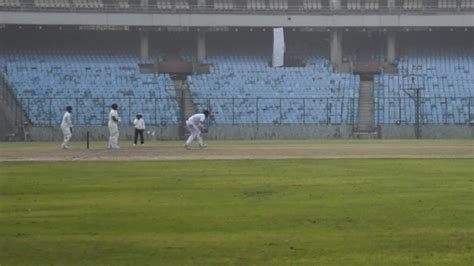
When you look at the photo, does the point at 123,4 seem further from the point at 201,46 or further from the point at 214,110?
the point at 214,110

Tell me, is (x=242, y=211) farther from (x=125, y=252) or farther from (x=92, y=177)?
(x=92, y=177)

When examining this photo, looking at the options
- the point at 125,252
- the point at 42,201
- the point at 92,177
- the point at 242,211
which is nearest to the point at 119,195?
the point at 42,201

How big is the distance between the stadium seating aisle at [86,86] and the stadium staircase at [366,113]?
→ 13.6 meters

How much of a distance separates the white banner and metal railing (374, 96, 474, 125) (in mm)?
10012

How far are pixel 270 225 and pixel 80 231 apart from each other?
108 inches

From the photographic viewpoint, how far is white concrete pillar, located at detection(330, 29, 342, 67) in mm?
87938

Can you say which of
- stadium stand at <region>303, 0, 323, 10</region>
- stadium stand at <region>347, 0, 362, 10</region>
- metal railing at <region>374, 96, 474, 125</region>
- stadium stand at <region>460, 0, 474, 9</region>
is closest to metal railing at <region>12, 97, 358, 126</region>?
metal railing at <region>374, 96, 474, 125</region>

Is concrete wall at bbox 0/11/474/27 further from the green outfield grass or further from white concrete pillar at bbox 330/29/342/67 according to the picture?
the green outfield grass

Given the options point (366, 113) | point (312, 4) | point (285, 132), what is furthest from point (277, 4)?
point (285, 132)

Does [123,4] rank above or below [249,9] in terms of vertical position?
above

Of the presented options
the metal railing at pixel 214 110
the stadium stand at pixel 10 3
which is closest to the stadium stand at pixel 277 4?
the metal railing at pixel 214 110

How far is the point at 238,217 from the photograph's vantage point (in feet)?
53.3

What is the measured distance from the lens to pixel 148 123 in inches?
2985

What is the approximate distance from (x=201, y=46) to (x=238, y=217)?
73.5 m
